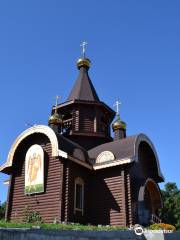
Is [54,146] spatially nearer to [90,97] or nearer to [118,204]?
[118,204]

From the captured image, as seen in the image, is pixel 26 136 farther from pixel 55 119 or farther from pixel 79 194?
pixel 79 194

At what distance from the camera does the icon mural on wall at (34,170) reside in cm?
1653

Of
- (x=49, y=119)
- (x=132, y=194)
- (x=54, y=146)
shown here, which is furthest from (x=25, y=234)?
(x=49, y=119)

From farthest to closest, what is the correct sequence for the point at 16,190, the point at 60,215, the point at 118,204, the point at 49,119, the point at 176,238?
the point at 49,119 → the point at 16,190 → the point at 118,204 → the point at 60,215 → the point at 176,238

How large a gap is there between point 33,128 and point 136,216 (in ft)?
21.6

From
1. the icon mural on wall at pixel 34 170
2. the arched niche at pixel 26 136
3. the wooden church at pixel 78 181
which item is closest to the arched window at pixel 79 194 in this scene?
the wooden church at pixel 78 181

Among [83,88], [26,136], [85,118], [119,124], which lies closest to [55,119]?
[85,118]

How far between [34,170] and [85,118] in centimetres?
569

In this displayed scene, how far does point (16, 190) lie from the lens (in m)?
17.6

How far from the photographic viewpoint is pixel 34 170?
16.9 meters

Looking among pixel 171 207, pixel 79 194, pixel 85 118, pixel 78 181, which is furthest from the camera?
pixel 171 207

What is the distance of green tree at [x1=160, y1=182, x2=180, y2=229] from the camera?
120 feet

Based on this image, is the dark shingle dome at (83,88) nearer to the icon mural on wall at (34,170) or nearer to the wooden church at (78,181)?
the wooden church at (78,181)

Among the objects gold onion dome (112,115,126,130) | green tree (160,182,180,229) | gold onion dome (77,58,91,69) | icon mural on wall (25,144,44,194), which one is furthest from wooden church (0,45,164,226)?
green tree (160,182,180,229)
